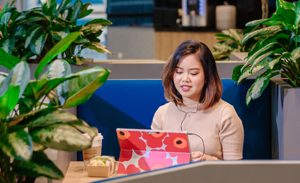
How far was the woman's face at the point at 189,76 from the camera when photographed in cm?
143

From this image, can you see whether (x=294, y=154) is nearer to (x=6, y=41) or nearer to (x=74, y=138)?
(x=74, y=138)

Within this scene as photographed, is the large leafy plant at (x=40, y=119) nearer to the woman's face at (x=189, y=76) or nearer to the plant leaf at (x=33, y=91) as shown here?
the plant leaf at (x=33, y=91)

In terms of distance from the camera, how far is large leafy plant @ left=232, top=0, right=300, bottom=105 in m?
1.45

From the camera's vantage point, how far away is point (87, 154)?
53.6 inches

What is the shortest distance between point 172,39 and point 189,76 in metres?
3.71

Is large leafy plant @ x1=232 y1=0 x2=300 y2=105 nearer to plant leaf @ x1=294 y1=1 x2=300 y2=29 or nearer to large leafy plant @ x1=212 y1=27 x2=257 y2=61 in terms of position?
plant leaf @ x1=294 y1=1 x2=300 y2=29

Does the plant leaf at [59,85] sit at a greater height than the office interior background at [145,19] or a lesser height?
lesser

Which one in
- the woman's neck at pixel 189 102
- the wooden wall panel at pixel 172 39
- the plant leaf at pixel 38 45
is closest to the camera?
the woman's neck at pixel 189 102

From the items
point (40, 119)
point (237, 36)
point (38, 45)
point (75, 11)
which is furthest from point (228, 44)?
point (40, 119)

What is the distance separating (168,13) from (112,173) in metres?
4.58

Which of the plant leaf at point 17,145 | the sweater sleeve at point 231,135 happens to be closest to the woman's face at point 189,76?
the sweater sleeve at point 231,135

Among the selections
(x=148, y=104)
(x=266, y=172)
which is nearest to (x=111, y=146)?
(x=148, y=104)

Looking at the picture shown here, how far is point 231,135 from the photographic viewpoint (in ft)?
4.71

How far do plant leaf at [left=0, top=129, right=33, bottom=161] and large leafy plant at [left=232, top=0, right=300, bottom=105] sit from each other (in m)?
1.11
